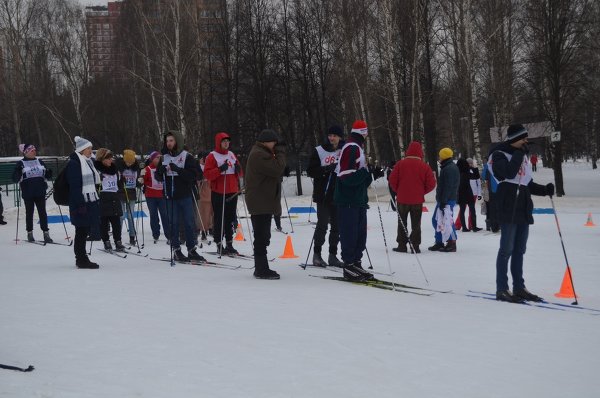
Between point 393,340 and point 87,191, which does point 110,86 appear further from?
point 393,340

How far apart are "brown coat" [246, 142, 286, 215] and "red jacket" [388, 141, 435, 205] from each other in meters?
3.40

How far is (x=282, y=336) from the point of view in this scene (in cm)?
502

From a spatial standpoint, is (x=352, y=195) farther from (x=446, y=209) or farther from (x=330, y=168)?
(x=446, y=209)

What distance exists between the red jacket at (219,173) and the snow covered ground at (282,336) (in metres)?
1.91

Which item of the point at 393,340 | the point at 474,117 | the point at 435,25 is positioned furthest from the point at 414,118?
the point at 393,340

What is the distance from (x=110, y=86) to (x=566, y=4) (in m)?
37.4

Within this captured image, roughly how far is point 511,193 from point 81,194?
557 centimetres

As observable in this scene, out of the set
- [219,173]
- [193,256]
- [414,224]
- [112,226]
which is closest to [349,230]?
[193,256]

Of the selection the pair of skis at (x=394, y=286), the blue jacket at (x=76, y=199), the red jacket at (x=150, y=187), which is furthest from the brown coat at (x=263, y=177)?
the red jacket at (x=150, y=187)

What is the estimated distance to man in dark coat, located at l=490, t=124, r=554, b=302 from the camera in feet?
21.4

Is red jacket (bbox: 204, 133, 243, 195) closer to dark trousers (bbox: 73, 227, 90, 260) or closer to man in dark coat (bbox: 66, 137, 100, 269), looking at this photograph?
man in dark coat (bbox: 66, 137, 100, 269)

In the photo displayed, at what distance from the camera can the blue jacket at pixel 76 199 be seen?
860 cm

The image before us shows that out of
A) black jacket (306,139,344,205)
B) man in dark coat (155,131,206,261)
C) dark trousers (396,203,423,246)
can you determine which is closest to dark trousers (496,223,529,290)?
black jacket (306,139,344,205)

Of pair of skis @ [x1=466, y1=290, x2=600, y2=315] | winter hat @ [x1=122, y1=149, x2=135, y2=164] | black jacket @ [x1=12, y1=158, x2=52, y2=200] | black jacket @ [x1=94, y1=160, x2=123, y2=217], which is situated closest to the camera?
pair of skis @ [x1=466, y1=290, x2=600, y2=315]
